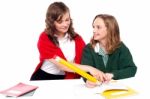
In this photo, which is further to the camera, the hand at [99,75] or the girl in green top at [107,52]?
the girl in green top at [107,52]

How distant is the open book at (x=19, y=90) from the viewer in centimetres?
147

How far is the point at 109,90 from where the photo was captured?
1.48m

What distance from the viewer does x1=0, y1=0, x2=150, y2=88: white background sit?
2443 mm

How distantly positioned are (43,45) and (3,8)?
69 centimetres

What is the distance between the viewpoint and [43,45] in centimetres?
194

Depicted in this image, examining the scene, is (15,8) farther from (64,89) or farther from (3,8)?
(64,89)

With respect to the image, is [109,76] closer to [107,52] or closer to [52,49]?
[107,52]

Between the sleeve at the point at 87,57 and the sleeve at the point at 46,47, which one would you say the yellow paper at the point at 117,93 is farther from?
the sleeve at the point at 46,47

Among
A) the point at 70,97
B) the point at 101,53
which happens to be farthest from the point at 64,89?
the point at 101,53

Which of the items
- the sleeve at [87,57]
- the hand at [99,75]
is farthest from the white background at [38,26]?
the hand at [99,75]

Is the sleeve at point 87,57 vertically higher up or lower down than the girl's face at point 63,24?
lower down

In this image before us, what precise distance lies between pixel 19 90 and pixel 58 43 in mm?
527

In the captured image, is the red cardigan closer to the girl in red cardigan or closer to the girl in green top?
the girl in red cardigan

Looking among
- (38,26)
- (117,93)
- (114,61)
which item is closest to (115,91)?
(117,93)
